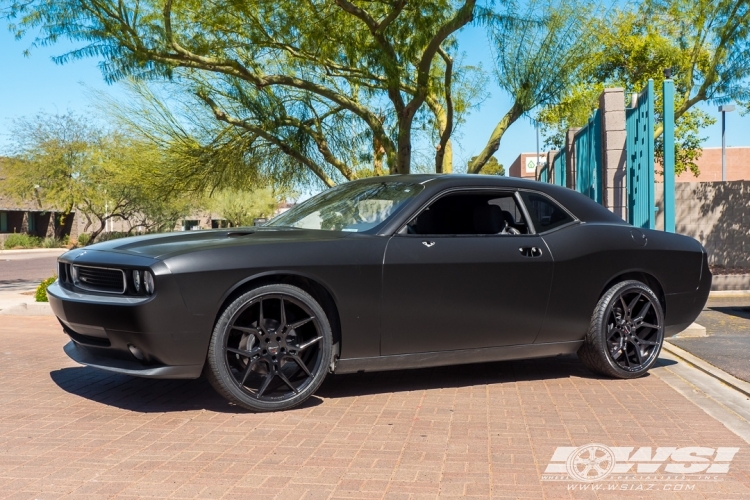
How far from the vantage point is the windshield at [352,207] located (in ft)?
19.6

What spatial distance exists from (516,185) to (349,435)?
260 centimetres

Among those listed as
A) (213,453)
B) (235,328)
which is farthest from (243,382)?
(213,453)

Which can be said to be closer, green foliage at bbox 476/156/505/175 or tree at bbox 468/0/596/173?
tree at bbox 468/0/596/173

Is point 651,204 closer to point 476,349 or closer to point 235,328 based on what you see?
point 476,349

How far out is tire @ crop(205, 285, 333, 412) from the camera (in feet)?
17.0

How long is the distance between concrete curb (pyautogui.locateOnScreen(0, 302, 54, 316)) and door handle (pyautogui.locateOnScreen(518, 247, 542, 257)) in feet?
27.6

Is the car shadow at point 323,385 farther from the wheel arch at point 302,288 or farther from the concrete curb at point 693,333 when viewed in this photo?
the concrete curb at point 693,333

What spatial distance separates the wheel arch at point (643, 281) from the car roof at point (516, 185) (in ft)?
1.47

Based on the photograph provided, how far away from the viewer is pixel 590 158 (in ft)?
45.9

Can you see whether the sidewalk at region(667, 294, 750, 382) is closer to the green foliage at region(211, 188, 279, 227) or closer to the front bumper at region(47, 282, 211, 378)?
the front bumper at region(47, 282, 211, 378)

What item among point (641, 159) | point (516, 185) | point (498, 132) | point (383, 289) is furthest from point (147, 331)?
point (498, 132)

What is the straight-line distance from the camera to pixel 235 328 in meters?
5.20

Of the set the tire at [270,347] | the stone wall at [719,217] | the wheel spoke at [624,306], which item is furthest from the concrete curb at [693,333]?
the stone wall at [719,217]

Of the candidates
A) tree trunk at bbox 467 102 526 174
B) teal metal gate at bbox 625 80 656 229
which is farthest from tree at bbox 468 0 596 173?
teal metal gate at bbox 625 80 656 229
